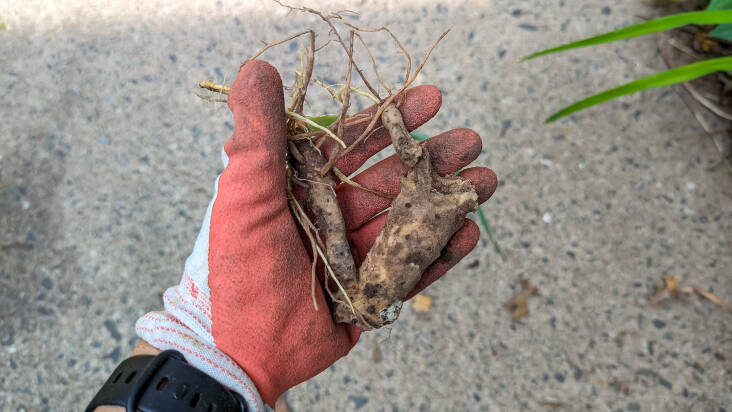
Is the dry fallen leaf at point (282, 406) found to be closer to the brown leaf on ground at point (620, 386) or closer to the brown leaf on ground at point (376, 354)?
the brown leaf on ground at point (376, 354)

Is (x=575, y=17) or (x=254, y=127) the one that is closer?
(x=254, y=127)

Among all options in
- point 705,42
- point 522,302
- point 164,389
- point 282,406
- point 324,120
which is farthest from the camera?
point 705,42

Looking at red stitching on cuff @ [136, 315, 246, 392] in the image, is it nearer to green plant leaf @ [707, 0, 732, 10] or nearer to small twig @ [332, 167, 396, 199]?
small twig @ [332, 167, 396, 199]

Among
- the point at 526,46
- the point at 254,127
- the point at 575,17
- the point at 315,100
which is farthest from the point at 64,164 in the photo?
the point at 575,17

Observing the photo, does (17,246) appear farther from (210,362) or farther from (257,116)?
(257,116)

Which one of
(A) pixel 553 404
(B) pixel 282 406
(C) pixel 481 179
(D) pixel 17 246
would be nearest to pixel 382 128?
(C) pixel 481 179

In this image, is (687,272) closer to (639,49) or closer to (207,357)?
(639,49)

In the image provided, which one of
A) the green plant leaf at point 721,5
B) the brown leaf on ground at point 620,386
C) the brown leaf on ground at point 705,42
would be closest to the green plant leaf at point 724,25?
the green plant leaf at point 721,5
